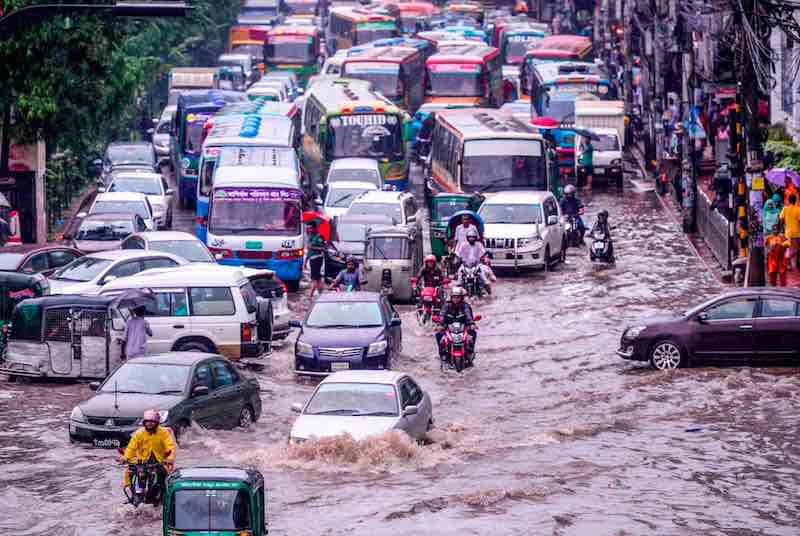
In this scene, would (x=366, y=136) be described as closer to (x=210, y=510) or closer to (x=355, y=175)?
(x=355, y=175)

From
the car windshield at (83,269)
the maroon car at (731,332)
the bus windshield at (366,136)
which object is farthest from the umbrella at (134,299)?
the bus windshield at (366,136)

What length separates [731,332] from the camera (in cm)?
2673

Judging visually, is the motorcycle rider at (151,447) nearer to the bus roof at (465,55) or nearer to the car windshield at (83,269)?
the car windshield at (83,269)

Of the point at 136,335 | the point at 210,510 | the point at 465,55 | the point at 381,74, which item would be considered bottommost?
the point at 136,335

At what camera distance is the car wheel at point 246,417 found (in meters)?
23.3

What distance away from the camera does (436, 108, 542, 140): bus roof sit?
4312 cm

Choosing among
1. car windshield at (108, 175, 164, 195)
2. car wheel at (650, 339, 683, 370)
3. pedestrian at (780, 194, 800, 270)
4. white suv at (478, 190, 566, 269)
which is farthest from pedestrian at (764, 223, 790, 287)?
car windshield at (108, 175, 164, 195)

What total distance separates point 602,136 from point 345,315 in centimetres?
2661

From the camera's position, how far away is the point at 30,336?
25734 millimetres

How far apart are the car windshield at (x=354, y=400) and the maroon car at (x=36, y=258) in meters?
9.81

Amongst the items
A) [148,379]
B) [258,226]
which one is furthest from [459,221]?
[148,379]

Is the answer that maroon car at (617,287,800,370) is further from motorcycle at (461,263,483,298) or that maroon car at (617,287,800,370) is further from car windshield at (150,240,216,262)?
car windshield at (150,240,216,262)

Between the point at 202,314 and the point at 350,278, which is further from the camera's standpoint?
the point at 350,278

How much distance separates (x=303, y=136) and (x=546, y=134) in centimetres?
825
